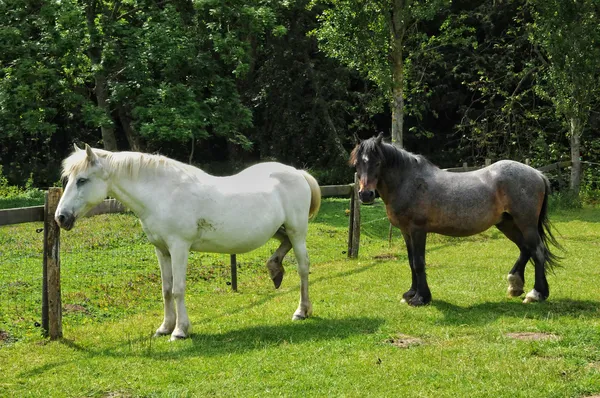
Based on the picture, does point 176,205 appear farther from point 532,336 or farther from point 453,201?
point 532,336

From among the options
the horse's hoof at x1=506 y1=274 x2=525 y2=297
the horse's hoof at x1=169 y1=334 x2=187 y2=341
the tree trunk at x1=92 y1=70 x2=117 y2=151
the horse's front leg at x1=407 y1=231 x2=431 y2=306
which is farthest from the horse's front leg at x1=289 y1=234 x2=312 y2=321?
the tree trunk at x1=92 y1=70 x2=117 y2=151

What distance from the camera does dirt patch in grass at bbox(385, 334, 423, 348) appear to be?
235 inches

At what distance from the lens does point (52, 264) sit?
645 centimetres

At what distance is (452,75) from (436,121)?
2.76m

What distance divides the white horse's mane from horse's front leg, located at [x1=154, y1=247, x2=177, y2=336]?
0.86m

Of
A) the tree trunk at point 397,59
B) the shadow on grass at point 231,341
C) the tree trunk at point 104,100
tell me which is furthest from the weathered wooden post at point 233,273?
the tree trunk at point 104,100

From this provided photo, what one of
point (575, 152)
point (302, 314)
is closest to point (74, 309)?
point (302, 314)

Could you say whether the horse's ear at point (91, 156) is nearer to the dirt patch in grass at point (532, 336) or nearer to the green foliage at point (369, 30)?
the dirt patch in grass at point (532, 336)

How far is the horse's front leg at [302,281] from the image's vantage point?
726cm

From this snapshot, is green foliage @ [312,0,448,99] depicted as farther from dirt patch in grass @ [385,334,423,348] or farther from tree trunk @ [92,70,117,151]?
dirt patch in grass @ [385,334,423,348]

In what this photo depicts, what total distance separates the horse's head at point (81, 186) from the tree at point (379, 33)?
45.1 feet

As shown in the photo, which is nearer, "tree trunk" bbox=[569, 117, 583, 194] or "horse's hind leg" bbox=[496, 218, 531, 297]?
"horse's hind leg" bbox=[496, 218, 531, 297]

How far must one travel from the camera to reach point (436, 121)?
Result: 2838 cm

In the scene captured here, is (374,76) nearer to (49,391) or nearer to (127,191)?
(127,191)
